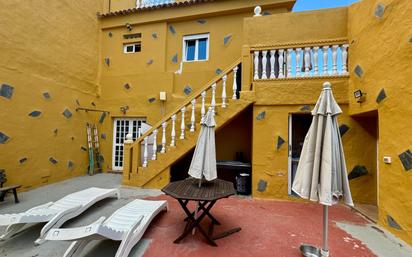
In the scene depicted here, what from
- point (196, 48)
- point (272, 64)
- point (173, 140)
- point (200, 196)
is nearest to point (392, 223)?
point (200, 196)

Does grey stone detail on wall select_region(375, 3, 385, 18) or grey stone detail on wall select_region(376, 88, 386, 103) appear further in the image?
grey stone detail on wall select_region(375, 3, 385, 18)

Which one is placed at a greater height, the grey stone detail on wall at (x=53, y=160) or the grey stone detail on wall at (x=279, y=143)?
the grey stone detail on wall at (x=279, y=143)

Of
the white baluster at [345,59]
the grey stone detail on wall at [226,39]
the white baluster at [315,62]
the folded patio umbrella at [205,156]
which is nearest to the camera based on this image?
the folded patio umbrella at [205,156]

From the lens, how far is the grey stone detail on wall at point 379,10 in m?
3.72

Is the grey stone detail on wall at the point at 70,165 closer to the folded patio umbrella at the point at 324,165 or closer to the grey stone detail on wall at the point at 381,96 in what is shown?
the folded patio umbrella at the point at 324,165

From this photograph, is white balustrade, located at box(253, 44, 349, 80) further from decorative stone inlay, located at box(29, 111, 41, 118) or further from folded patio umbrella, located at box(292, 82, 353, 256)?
decorative stone inlay, located at box(29, 111, 41, 118)

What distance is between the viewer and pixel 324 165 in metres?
Answer: 2.44

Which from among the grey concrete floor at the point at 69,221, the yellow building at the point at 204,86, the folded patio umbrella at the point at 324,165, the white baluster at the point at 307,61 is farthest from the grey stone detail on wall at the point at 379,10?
the grey concrete floor at the point at 69,221

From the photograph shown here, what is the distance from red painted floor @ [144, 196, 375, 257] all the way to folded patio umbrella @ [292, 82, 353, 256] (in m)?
0.55

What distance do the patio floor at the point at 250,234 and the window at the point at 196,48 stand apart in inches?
213

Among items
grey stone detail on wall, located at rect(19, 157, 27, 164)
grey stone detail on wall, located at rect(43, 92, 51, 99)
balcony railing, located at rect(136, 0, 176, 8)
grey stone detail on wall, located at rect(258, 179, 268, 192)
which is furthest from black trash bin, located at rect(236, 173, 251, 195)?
balcony railing, located at rect(136, 0, 176, 8)

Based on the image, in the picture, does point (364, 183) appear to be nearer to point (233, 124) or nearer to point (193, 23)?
point (233, 124)

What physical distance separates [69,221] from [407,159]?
18.9 feet

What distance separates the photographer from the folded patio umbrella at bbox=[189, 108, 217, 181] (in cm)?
344
